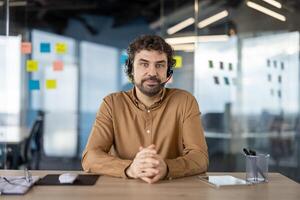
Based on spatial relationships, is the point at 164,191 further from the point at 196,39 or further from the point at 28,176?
the point at 196,39

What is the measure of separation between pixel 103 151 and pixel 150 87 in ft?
1.19

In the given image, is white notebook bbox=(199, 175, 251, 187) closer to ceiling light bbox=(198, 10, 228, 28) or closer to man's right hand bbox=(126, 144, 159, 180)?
man's right hand bbox=(126, 144, 159, 180)

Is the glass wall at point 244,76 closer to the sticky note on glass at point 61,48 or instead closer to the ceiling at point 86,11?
the ceiling at point 86,11

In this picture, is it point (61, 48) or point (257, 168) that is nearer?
point (257, 168)

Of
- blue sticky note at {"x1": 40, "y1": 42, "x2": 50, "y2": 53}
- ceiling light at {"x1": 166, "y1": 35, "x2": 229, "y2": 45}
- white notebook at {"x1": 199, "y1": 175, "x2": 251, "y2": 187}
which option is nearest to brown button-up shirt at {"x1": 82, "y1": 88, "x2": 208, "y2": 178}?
white notebook at {"x1": 199, "y1": 175, "x2": 251, "y2": 187}

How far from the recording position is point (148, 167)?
1.47m

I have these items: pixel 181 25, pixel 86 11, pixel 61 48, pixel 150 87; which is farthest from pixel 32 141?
pixel 150 87

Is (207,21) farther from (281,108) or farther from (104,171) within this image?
(104,171)

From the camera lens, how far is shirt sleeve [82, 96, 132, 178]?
1.58 metres

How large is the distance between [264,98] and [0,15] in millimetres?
3367

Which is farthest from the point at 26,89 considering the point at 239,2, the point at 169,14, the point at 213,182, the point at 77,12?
the point at 213,182

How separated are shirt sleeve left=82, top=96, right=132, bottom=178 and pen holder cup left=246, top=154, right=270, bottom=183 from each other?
0.46 meters

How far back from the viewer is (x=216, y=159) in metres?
5.54

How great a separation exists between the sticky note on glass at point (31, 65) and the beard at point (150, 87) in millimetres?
4073
